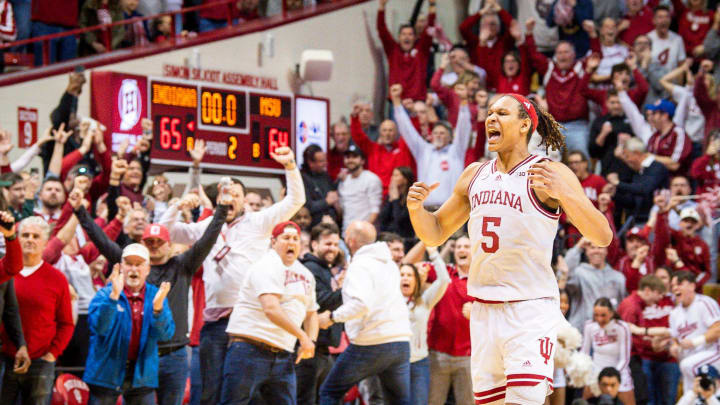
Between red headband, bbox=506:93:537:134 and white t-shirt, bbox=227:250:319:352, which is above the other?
red headband, bbox=506:93:537:134

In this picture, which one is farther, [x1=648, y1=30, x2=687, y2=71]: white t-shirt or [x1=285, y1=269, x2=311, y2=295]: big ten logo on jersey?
[x1=648, y1=30, x2=687, y2=71]: white t-shirt

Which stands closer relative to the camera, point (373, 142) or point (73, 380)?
point (73, 380)

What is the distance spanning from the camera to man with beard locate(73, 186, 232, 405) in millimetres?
8648

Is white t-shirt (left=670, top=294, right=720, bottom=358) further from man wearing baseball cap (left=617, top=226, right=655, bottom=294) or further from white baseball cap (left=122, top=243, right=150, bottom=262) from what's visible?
white baseball cap (left=122, top=243, right=150, bottom=262)

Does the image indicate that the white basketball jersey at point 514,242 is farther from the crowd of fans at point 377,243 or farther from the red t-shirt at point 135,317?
the red t-shirt at point 135,317

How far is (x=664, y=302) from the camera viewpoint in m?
12.1

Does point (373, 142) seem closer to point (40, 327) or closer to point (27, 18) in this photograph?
point (27, 18)

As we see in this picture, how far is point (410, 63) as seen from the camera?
53.6 feet

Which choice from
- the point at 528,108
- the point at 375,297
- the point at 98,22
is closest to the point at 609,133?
the point at 375,297

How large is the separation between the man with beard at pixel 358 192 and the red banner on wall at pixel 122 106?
276 centimetres

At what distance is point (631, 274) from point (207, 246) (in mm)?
6034

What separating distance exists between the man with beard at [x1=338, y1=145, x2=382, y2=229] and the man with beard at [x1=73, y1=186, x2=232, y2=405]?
16.3ft

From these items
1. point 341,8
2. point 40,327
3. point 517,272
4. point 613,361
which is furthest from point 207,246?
point 341,8

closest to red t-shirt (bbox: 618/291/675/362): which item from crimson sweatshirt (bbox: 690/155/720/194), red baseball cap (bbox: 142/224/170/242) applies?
crimson sweatshirt (bbox: 690/155/720/194)
